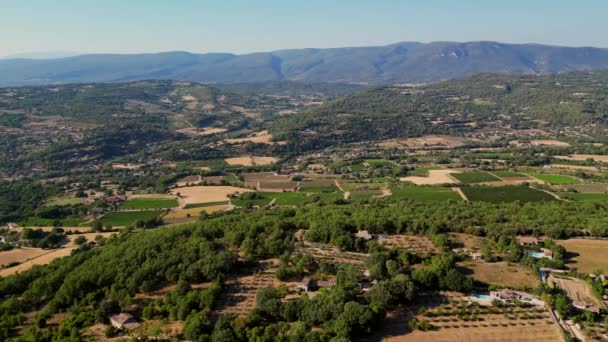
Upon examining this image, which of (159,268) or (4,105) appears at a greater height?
(4,105)

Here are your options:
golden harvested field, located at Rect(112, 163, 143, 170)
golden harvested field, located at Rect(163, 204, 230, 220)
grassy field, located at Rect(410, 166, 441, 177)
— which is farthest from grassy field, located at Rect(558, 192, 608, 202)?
golden harvested field, located at Rect(112, 163, 143, 170)

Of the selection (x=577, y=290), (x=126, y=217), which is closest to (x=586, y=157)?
(x=577, y=290)

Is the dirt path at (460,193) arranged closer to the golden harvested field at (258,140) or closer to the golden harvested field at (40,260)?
the golden harvested field at (40,260)

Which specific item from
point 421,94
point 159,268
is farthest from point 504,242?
point 421,94

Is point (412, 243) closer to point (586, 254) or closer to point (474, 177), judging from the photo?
point (586, 254)

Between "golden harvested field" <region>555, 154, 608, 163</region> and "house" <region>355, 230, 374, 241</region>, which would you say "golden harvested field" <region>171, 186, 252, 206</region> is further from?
"golden harvested field" <region>555, 154, 608, 163</region>

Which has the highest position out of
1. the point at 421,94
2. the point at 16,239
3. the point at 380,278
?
the point at 421,94

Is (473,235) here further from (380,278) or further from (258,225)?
(258,225)
